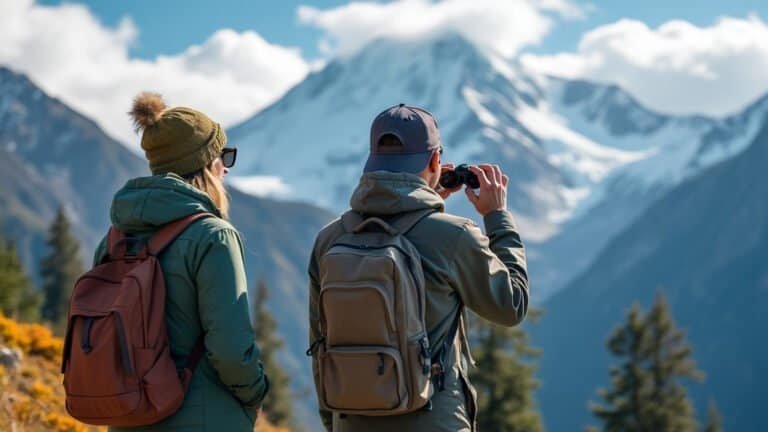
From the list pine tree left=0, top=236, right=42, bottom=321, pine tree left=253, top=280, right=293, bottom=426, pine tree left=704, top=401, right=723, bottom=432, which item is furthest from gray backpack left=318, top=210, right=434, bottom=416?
pine tree left=704, top=401, right=723, bottom=432

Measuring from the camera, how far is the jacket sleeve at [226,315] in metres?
4.66

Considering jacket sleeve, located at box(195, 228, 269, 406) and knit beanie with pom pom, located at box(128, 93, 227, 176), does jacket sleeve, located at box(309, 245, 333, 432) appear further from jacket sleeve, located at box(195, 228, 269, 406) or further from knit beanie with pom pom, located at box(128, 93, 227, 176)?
knit beanie with pom pom, located at box(128, 93, 227, 176)

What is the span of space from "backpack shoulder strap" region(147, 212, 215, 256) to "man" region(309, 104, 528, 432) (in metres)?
0.63

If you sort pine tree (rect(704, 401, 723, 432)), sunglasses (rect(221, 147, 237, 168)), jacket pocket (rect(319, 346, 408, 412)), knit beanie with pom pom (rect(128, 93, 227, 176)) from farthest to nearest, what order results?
pine tree (rect(704, 401, 723, 432)) → sunglasses (rect(221, 147, 237, 168)) → knit beanie with pom pom (rect(128, 93, 227, 176)) → jacket pocket (rect(319, 346, 408, 412))

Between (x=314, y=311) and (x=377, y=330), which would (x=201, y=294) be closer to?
(x=314, y=311)

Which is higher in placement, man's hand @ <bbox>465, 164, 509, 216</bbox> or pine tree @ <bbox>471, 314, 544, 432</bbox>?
pine tree @ <bbox>471, 314, 544, 432</bbox>

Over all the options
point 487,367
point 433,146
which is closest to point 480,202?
point 433,146

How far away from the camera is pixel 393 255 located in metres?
4.47

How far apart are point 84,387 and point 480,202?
200cm

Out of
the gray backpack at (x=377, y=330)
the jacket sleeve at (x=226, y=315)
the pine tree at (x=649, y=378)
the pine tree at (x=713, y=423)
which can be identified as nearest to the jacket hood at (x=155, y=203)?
the jacket sleeve at (x=226, y=315)

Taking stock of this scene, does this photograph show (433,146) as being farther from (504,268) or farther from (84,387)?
(84,387)

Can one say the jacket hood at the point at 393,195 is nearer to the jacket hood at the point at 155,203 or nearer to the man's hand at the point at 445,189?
the man's hand at the point at 445,189

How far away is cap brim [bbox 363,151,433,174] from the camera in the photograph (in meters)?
4.82

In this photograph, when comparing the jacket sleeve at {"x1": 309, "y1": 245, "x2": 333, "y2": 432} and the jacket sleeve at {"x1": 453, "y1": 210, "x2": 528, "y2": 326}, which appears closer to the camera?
the jacket sleeve at {"x1": 453, "y1": 210, "x2": 528, "y2": 326}
